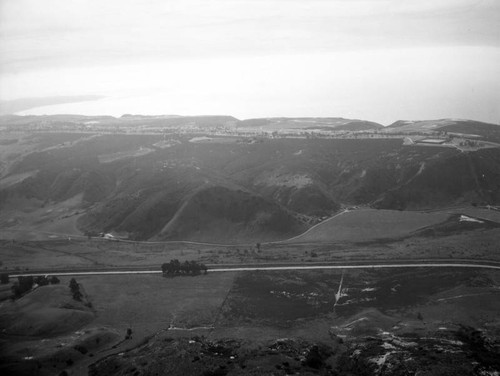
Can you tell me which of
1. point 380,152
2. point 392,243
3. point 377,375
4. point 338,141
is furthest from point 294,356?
point 338,141

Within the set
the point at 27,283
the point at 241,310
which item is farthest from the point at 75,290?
the point at 241,310

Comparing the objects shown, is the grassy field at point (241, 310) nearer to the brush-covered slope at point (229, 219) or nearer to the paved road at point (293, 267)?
the paved road at point (293, 267)

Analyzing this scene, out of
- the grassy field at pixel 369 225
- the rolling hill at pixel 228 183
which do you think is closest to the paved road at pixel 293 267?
the grassy field at pixel 369 225

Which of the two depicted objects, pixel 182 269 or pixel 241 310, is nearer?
pixel 241 310

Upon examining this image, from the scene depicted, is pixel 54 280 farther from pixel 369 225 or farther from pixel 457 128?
pixel 457 128

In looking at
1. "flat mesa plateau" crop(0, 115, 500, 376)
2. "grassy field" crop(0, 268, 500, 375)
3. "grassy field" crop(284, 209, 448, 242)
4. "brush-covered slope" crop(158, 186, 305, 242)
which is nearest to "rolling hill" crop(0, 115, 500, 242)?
"brush-covered slope" crop(158, 186, 305, 242)

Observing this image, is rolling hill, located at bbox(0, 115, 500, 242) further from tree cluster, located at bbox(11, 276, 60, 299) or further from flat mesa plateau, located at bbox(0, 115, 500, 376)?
tree cluster, located at bbox(11, 276, 60, 299)
